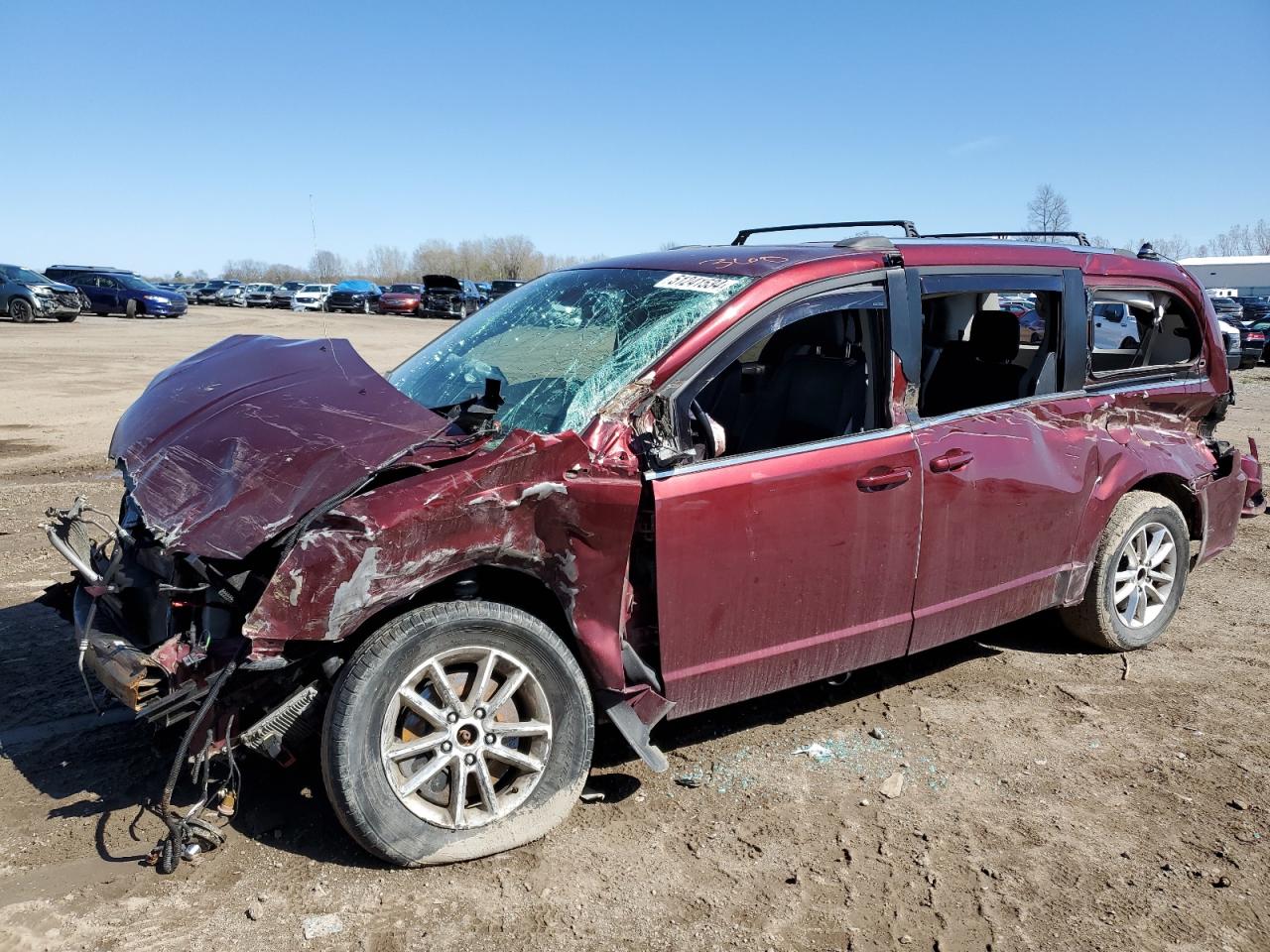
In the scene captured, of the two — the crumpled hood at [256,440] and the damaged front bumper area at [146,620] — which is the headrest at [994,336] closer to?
the crumpled hood at [256,440]

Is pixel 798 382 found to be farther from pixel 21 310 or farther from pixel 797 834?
pixel 21 310

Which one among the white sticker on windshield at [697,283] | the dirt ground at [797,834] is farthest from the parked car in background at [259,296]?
the white sticker on windshield at [697,283]

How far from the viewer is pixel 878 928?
2.94 m

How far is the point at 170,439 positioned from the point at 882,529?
2647 millimetres

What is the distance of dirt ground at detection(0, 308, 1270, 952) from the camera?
9.53ft

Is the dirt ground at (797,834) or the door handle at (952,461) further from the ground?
the door handle at (952,461)

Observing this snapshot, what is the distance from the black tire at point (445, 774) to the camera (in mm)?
2963

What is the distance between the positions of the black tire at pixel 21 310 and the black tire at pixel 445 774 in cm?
3116

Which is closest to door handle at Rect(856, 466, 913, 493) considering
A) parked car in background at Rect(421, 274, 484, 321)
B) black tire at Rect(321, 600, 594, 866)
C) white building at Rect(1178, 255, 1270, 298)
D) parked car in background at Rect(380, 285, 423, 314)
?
black tire at Rect(321, 600, 594, 866)

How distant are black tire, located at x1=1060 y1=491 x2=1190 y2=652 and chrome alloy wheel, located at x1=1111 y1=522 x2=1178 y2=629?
1 centimetres

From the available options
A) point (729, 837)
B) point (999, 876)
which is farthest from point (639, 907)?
point (999, 876)

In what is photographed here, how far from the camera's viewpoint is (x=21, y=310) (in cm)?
2889

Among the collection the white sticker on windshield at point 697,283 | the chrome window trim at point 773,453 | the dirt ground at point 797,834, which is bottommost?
the dirt ground at point 797,834

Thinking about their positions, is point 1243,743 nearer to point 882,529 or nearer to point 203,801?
point 882,529
